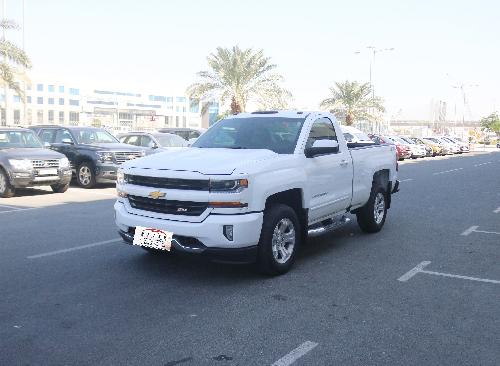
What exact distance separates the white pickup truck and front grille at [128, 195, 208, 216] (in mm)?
10

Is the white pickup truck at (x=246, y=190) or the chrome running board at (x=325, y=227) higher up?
the white pickup truck at (x=246, y=190)

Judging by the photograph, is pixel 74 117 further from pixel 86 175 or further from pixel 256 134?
pixel 256 134

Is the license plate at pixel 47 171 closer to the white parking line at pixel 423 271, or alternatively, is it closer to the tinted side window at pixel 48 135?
the tinted side window at pixel 48 135

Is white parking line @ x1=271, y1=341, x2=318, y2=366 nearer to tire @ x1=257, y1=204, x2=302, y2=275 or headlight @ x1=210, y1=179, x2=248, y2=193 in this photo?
tire @ x1=257, y1=204, x2=302, y2=275

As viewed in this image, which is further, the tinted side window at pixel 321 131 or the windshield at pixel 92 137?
the windshield at pixel 92 137

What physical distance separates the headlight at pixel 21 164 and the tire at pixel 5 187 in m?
0.31

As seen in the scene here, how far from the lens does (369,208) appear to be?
841cm

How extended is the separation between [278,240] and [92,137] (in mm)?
11918

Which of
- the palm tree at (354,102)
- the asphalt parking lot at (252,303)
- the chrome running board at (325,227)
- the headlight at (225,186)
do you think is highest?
the palm tree at (354,102)

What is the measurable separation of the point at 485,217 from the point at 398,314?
6571mm

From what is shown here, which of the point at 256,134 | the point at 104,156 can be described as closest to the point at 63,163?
the point at 104,156

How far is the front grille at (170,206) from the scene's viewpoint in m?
5.50

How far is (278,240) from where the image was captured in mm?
6012

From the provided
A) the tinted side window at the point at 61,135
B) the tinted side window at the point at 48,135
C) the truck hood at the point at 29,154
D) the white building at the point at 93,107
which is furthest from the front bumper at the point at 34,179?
the white building at the point at 93,107
